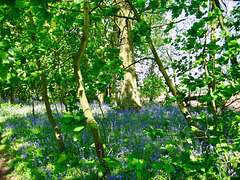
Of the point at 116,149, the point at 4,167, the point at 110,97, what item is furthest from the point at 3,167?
the point at 110,97

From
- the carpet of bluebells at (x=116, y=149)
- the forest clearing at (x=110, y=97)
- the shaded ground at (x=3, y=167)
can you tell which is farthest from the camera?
the shaded ground at (x=3, y=167)

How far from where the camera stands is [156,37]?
17.2m

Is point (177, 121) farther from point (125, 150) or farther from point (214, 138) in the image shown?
point (214, 138)

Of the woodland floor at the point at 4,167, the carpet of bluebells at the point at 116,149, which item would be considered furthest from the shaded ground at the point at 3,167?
the carpet of bluebells at the point at 116,149

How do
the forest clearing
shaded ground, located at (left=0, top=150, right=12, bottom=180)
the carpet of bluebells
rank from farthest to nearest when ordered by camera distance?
shaded ground, located at (left=0, top=150, right=12, bottom=180), the carpet of bluebells, the forest clearing

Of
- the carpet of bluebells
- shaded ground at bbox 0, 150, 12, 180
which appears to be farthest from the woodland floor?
the carpet of bluebells

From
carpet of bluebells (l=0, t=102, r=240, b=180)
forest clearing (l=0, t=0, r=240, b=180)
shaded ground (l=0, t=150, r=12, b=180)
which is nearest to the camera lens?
forest clearing (l=0, t=0, r=240, b=180)

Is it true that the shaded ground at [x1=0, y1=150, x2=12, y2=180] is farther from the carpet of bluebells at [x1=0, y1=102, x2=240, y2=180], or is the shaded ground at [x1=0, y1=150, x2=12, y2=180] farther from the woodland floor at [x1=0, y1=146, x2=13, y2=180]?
the carpet of bluebells at [x1=0, y1=102, x2=240, y2=180]

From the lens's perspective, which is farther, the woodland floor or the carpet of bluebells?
the woodland floor

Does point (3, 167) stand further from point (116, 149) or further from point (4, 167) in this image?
point (116, 149)

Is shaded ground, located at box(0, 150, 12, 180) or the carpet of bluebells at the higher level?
the carpet of bluebells

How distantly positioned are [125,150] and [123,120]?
216 centimetres

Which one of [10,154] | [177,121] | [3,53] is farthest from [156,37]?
[3,53]

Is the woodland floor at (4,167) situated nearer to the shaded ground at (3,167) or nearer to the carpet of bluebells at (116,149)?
the shaded ground at (3,167)
